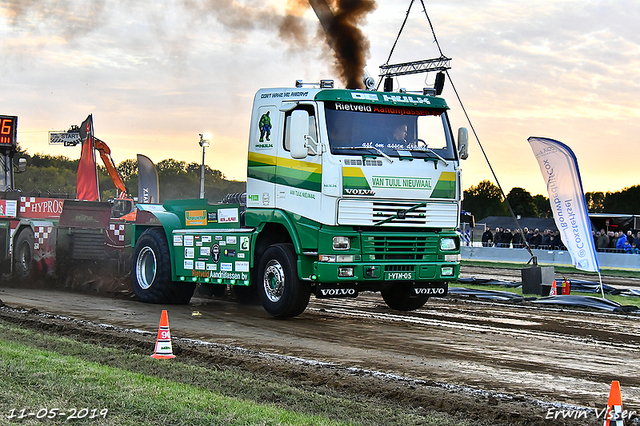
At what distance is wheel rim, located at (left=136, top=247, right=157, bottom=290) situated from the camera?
14000 millimetres

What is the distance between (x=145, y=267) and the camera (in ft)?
46.7

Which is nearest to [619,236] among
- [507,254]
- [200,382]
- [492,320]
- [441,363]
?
[507,254]

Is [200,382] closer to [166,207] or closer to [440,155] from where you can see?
[440,155]

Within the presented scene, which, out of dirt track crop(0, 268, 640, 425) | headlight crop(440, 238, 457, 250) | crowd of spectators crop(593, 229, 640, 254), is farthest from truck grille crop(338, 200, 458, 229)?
crowd of spectators crop(593, 229, 640, 254)

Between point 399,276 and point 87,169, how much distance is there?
15634mm

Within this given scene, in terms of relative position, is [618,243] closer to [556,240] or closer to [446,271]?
[556,240]

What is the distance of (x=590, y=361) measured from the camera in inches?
326

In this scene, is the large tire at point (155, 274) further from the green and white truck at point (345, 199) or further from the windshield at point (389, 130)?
the windshield at point (389, 130)

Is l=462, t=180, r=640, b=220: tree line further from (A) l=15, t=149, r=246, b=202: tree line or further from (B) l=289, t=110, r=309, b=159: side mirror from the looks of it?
(B) l=289, t=110, r=309, b=159: side mirror

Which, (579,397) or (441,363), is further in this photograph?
(441,363)

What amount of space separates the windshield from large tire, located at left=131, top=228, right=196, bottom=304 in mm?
4567

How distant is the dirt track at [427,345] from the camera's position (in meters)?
6.59

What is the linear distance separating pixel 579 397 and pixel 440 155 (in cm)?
547

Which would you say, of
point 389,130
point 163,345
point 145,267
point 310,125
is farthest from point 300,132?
point 145,267
